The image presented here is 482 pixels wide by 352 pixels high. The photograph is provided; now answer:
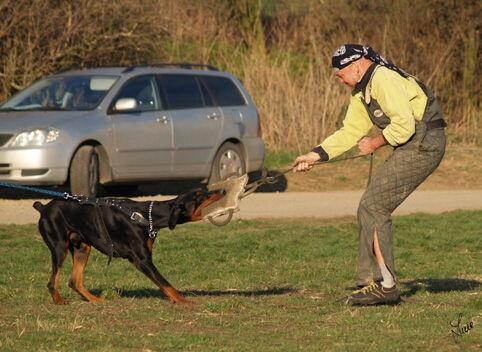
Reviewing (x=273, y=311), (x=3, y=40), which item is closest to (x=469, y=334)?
Answer: (x=273, y=311)

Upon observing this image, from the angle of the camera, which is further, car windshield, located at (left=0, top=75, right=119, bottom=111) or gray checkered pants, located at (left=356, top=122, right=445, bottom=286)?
car windshield, located at (left=0, top=75, right=119, bottom=111)

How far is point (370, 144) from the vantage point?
6758 millimetres

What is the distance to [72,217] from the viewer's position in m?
7.14

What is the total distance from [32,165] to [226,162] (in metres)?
3.24

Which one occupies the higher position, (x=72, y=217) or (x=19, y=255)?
(x=72, y=217)

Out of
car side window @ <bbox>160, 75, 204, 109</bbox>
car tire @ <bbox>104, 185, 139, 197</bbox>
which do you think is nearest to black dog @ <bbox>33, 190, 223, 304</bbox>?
car side window @ <bbox>160, 75, 204, 109</bbox>

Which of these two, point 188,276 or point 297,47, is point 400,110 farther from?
point 297,47

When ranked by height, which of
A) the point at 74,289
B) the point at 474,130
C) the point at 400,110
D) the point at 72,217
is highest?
the point at 400,110

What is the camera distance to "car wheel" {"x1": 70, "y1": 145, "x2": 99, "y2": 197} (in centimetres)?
1245

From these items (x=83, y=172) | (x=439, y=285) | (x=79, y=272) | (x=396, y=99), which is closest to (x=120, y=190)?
(x=83, y=172)

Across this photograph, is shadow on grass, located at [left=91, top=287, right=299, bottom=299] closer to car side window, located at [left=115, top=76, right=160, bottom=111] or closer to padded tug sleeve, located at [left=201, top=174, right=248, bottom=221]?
padded tug sleeve, located at [left=201, top=174, right=248, bottom=221]

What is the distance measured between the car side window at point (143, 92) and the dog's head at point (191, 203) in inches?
253

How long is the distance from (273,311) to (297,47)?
63.2ft
